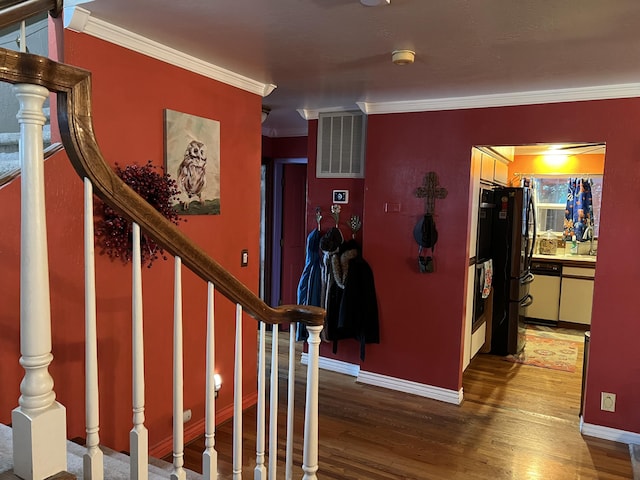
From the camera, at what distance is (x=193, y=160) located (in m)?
2.78

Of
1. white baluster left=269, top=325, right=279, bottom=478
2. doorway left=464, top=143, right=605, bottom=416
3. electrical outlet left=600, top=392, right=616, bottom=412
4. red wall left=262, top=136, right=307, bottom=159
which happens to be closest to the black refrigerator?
doorway left=464, top=143, right=605, bottom=416

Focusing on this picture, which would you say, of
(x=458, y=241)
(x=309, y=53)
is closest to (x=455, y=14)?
(x=309, y=53)

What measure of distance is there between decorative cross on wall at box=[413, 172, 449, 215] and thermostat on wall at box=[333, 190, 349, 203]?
67 cm

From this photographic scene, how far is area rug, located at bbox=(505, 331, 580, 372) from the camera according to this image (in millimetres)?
4527

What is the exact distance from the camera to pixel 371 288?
3908 millimetres

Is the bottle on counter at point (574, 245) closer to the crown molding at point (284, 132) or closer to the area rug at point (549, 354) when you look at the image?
the area rug at point (549, 354)

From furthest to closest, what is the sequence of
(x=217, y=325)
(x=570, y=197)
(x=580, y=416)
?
(x=570, y=197), (x=580, y=416), (x=217, y=325)

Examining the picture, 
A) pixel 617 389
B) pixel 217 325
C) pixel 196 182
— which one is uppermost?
pixel 196 182

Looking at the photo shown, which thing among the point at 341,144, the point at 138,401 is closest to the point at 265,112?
the point at 341,144

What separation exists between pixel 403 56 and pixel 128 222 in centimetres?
161

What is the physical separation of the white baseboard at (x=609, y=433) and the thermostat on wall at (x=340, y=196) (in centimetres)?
242

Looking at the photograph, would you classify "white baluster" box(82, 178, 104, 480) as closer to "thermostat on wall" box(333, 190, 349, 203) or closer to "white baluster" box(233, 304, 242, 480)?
"white baluster" box(233, 304, 242, 480)

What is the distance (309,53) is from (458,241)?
1840mm

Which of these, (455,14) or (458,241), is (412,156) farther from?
(455,14)
